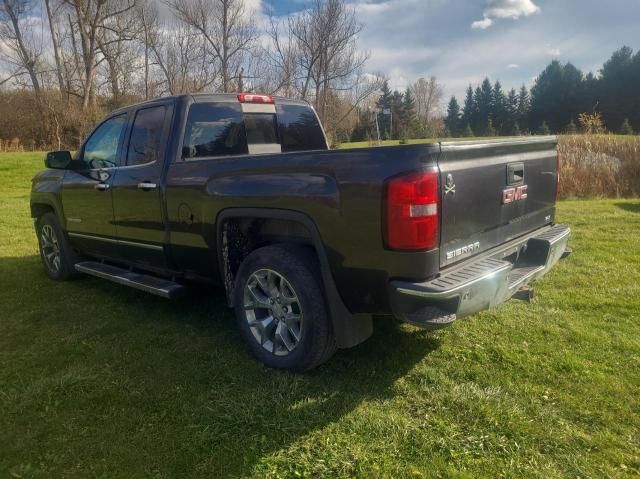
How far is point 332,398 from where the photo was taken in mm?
2883

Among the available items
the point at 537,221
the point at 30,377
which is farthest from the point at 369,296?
the point at 30,377

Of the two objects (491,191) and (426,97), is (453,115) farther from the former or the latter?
(491,191)

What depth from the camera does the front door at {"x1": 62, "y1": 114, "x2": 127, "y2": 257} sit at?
14.7 feet

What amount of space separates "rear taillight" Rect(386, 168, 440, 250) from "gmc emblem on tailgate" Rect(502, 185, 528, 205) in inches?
32.6

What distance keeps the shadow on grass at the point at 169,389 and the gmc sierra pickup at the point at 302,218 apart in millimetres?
314

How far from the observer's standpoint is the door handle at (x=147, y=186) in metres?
3.84

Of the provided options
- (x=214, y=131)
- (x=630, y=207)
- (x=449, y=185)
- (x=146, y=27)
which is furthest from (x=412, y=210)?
(x=146, y=27)

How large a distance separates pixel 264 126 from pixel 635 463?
3679mm

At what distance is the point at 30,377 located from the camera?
3260 millimetres

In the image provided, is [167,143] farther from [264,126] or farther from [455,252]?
[455,252]

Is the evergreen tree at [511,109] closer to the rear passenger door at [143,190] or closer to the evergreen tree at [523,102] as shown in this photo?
the evergreen tree at [523,102]

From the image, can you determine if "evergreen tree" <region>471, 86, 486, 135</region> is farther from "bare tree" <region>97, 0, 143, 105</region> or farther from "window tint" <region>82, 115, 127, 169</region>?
"window tint" <region>82, 115, 127, 169</region>

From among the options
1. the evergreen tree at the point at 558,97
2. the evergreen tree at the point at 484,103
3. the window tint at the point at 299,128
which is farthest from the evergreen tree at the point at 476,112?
the window tint at the point at 299,128

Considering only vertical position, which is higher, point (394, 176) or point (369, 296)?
point (394, 176)
